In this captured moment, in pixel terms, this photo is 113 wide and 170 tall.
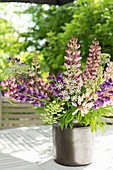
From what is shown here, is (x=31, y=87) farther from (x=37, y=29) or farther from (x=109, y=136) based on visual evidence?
(x=37, y=29)

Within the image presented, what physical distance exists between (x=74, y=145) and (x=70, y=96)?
1.04 feet

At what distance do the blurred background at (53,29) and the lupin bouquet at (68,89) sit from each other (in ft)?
5.19

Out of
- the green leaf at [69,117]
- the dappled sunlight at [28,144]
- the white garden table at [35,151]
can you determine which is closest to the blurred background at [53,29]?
the dappled sunlight at [28,144]

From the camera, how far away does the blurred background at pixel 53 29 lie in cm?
634

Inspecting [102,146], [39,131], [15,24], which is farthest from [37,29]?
[102,146]

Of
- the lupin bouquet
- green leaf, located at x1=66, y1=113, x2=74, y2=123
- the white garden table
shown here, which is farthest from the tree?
green leaf, located at x1=66, y1=113, x2=74, y2=123

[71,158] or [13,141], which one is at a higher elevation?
Result: [71,158]

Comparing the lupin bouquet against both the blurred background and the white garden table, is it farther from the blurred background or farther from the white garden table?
the blurred background

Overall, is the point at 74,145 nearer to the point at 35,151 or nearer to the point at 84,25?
the point at 35,151

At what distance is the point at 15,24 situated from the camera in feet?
35.9

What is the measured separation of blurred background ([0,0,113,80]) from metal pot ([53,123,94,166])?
1.69 metres

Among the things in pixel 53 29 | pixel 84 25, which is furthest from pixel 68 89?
pixel 53 29

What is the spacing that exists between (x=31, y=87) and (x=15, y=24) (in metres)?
10.4

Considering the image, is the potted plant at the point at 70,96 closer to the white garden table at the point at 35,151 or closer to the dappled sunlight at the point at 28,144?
the white garden table at the point at 35,151
